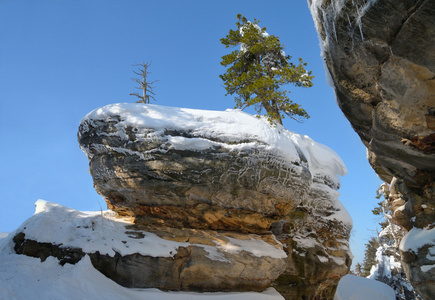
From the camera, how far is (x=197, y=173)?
10828 mm

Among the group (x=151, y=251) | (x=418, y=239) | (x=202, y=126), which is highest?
(x=202, y=126)

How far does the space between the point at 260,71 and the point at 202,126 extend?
17.0 feet

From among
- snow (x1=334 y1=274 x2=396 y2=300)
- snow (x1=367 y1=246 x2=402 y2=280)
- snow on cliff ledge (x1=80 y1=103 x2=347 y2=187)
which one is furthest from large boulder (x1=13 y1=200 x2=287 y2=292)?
snow (x1=367 y1=246 x2=402 y2=280)

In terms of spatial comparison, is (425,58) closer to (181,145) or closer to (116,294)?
(181,145)

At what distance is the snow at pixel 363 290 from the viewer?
21.3m

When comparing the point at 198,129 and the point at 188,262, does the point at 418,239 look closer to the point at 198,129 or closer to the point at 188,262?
the point at 188,262

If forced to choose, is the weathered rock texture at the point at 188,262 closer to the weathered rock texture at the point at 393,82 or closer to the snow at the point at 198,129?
the snow at the point at 198,129

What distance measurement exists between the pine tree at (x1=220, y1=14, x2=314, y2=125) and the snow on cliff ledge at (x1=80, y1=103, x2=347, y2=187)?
54.5 inches

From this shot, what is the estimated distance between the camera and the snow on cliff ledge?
10961 mm

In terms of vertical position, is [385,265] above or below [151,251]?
below

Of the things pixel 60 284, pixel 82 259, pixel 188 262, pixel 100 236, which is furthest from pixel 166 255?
pixel 60 284

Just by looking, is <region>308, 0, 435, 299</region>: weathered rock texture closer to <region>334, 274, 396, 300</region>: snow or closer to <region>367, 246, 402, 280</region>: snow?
<region>334, 274, 396, 300</region>: snow

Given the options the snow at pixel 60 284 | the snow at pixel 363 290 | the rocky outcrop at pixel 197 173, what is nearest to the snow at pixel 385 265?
the snow at pixel 363 290

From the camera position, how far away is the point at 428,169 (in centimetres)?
991
